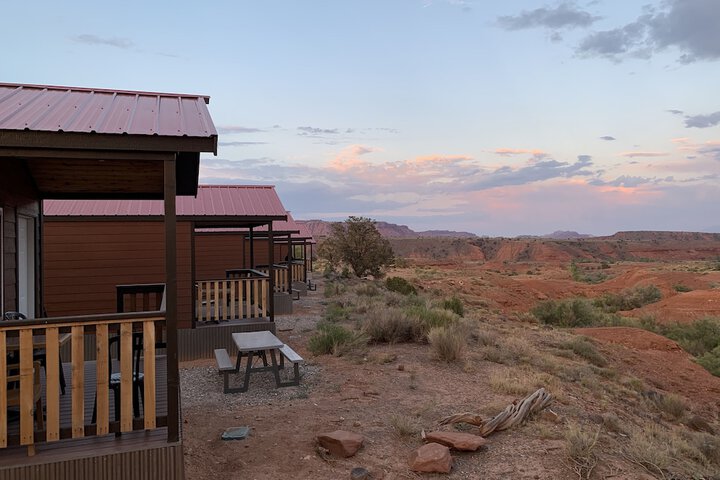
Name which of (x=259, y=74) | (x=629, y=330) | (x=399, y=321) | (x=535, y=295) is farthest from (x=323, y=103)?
(x=535, y=295)

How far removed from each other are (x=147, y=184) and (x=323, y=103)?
14228 mm

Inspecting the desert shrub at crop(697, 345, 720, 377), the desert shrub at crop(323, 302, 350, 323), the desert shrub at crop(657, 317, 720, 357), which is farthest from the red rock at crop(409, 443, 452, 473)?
the desert shrub at crop(657, 317, 720, 357)

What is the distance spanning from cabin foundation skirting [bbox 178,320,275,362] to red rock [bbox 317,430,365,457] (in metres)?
5.25

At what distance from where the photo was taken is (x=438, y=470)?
14.9ft

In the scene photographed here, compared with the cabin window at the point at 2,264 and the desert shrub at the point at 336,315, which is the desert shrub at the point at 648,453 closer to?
the cabin window at the point at 2,264

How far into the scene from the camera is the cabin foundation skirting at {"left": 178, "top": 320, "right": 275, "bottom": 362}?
9.76 metres

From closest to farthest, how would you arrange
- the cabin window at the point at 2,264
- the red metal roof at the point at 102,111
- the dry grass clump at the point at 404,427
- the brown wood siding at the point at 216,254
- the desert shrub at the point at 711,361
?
the red metal roof at the point at 102,111, the dry grass clump at the point at 404,427, the cabin window at the point at 2,264, the desert shrub at the point at 711,361, the brown wood siding at the point at 216,254

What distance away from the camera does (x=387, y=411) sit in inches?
247

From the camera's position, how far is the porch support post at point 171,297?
384cm

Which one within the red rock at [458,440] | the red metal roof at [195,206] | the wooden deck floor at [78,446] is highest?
the red metal roof at [195,206]

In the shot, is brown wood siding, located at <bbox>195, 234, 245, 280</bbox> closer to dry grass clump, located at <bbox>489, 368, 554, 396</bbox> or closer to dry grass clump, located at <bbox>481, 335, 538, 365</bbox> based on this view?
dry grass clump, located at <bbox>481, 335, 538, 365</bbox>

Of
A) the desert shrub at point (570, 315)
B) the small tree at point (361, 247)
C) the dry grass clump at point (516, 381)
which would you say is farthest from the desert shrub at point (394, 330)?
the small tree at point (361, 247)

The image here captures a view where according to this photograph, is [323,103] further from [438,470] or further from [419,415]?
[438,470]

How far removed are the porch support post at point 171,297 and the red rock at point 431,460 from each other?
7.05 ft
